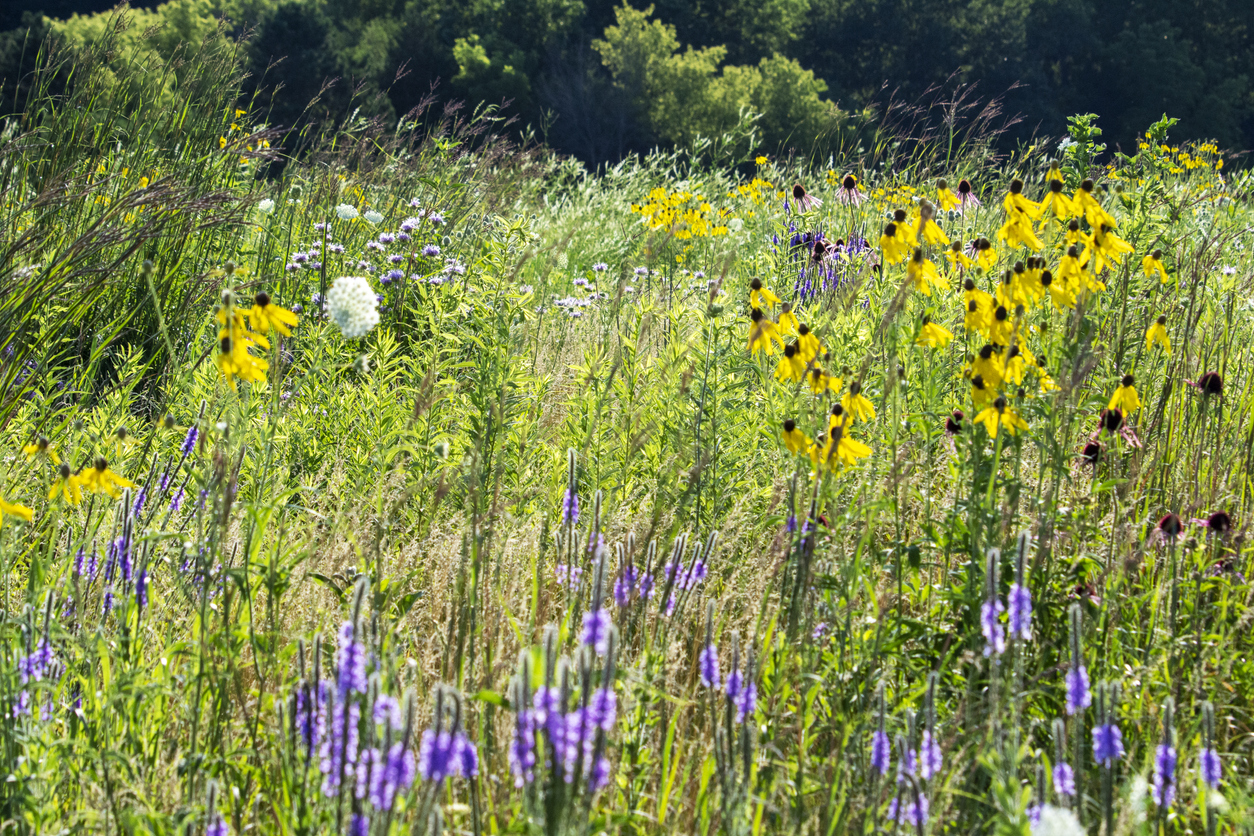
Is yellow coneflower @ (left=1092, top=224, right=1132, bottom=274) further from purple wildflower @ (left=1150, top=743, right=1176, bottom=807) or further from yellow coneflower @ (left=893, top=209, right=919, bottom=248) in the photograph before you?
purple wildflower @ (left=1150, top=743, right=1176, bottom=807)

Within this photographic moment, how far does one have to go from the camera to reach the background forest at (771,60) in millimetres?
26219

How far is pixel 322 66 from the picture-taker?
Result: 23719 mm

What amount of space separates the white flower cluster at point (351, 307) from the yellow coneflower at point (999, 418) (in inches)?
44.2

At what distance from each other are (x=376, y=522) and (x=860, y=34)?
112ft

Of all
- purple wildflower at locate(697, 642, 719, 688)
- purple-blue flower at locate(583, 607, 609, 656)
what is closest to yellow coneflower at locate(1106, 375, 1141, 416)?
purple wildflower at locate(697, 642, 719, 688)

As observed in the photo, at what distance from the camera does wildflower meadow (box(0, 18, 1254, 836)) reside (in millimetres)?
1118

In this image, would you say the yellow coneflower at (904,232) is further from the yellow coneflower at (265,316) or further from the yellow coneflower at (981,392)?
the yellow coneflower at (265,316)

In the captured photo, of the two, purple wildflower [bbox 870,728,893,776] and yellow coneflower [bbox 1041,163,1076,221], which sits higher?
yellow coneflower [bbox 1041,163,1076,221]

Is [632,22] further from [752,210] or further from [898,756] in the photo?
[898,756]

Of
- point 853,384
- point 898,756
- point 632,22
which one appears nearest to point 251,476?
point 853,384

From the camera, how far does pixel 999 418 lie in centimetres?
152

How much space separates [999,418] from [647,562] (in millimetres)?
670

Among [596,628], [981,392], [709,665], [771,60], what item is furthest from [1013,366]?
[771,60]

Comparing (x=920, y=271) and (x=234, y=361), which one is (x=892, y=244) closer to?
(x=920, y=271)
